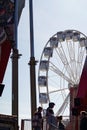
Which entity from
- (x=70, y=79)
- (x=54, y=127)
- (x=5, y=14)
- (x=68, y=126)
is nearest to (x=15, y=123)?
(x=54, y=127)

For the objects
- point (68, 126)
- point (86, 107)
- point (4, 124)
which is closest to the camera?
point (4, 124)

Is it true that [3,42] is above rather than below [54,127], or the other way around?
above

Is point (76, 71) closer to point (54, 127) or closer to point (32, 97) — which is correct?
point (32, 97)

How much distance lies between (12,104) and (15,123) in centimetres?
1266

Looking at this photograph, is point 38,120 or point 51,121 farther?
point 38,120

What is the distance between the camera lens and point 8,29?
16.8 m

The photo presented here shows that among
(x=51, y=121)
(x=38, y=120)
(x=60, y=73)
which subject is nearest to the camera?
(x=51, y=121)

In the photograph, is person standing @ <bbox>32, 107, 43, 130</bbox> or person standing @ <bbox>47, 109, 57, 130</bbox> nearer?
person standing @ <bbox>47, 109, 57, 130</bbox>

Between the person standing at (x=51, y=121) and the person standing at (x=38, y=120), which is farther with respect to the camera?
the person standing at (x=38, y=120)

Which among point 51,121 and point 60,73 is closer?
point 51,121

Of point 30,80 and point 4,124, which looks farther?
point 30,80

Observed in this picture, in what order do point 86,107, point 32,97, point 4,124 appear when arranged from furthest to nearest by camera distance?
point 32,97 < point 86,107 < point 4,124

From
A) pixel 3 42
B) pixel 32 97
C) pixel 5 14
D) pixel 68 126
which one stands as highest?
pixel 5 14

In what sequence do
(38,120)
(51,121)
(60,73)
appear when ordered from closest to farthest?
1. (51,121)
2. (38,120)
3. (60,73)
